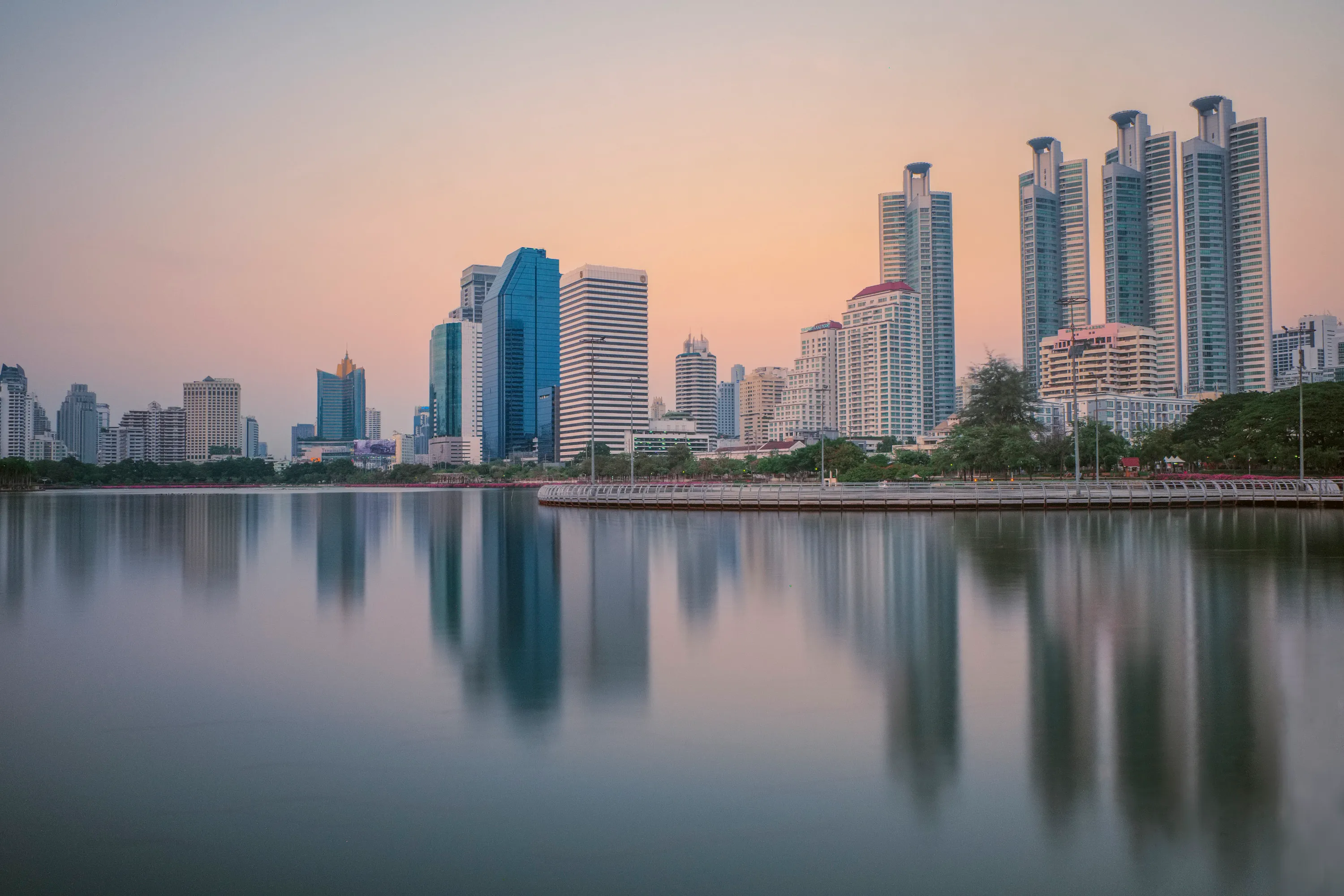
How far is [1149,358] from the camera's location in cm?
16750

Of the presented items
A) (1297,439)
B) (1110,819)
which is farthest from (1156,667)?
(1297,439)

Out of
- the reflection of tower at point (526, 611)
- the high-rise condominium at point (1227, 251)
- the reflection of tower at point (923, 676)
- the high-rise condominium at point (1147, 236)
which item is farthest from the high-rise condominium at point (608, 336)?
the reflection of tower at point (923, 676)

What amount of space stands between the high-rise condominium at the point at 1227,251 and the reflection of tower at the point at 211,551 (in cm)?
18736

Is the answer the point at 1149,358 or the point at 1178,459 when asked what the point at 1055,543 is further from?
the point at 1149,358

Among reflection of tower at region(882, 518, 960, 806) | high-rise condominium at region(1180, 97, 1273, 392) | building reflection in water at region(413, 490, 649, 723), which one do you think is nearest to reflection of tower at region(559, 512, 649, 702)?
building reflection in water at region(413, 490, 649, 723)

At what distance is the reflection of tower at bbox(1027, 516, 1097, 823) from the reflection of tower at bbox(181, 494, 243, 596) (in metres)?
14.4

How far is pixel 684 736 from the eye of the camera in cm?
745

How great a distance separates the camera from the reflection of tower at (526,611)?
29.9ft

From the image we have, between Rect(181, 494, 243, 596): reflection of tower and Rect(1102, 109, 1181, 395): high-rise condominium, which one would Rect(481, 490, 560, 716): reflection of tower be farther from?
Rect(1102, 109, 1181, 395): high-rise condominium

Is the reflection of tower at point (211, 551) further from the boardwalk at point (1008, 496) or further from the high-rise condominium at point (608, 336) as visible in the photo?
the high-rise condominium at point (608, 336)

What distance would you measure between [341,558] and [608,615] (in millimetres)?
13377

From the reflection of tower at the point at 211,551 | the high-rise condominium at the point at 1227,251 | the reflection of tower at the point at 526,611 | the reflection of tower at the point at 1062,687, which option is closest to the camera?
the reflection of tower at the point at 1062,687

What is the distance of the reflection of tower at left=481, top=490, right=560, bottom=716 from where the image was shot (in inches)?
359

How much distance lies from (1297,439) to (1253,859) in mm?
64900
